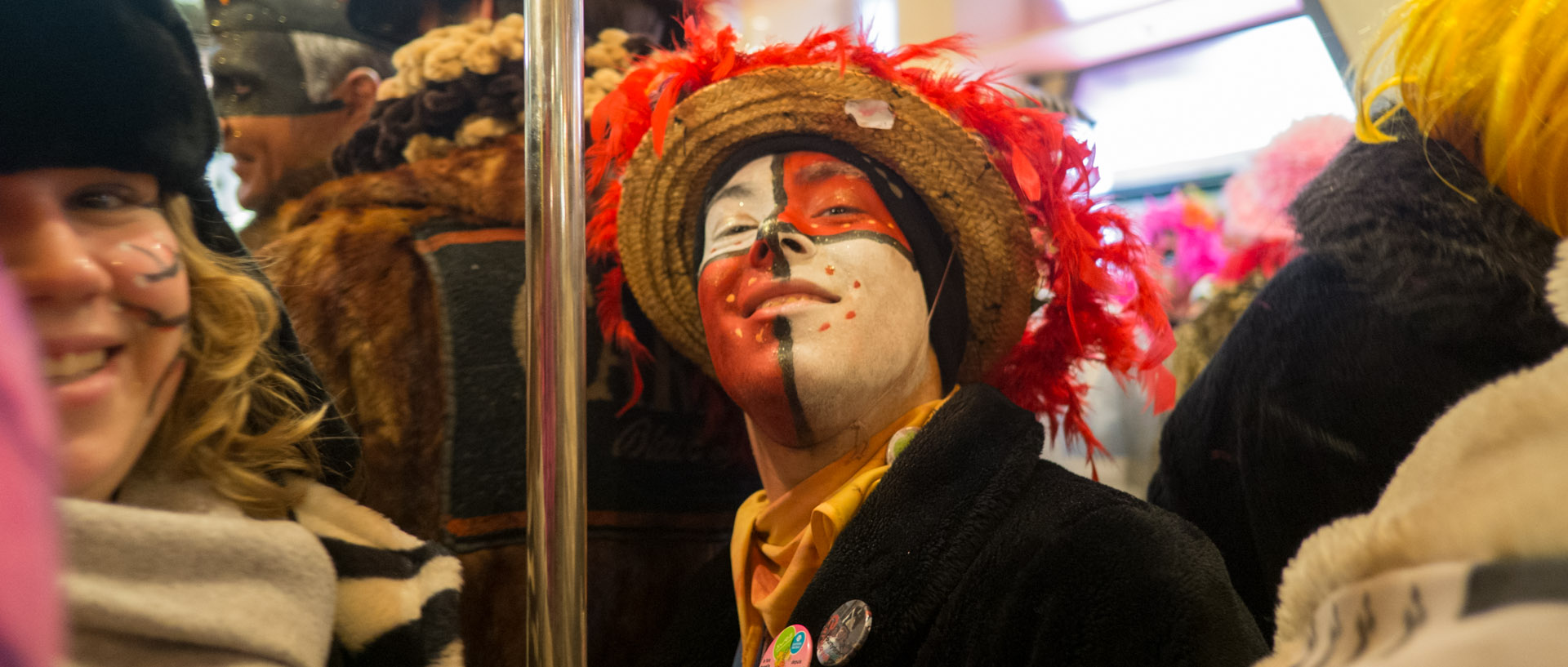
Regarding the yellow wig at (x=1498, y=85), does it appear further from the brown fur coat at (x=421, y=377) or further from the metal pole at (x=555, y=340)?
the brown fur coat at (x=421, y=377)

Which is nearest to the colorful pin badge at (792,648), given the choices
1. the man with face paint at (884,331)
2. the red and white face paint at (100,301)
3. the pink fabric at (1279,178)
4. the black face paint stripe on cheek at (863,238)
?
the man with face paint at (884,331)

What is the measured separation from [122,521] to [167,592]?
0.06 metres

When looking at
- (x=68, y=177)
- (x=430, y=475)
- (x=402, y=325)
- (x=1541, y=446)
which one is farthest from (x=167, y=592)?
(x=1541, y=446)

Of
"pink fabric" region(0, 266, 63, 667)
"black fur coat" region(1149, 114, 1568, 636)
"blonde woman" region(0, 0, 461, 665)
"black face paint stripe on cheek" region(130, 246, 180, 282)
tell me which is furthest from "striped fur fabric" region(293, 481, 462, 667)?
"black fur coat" region(1149, 114, 1568, 636)

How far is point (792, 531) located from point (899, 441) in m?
0.20

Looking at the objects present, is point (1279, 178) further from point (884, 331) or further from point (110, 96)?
point (110, 96)

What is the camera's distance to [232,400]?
0.80 m

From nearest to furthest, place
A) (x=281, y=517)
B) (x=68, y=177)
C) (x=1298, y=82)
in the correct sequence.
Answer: (x=68, y=177)
(x=281, y=517)
(x=1298, y=82)

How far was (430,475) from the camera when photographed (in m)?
1.14

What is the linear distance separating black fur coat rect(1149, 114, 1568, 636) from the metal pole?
76 centimetres

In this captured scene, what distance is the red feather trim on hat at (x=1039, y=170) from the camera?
4.54 feet

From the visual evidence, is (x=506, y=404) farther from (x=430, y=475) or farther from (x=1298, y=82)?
(x=1298, y=82)

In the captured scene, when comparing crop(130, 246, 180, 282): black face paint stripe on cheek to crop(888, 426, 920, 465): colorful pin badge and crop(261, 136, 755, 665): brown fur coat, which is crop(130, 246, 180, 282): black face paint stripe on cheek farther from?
crop(888, 426, 920, 465): colorful pin badge

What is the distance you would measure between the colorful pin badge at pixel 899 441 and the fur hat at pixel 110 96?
2.57 feet
